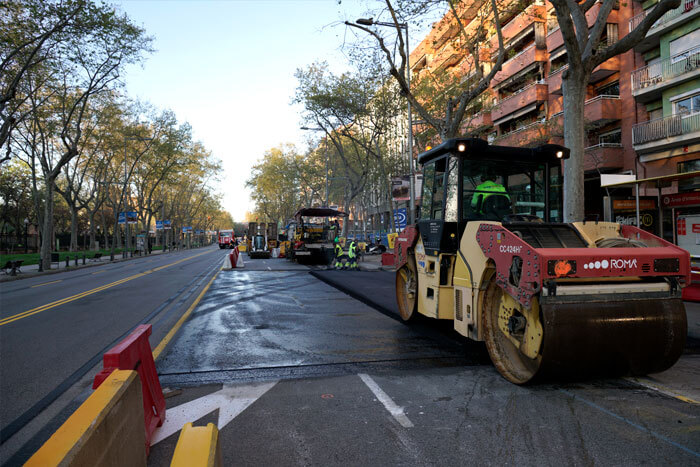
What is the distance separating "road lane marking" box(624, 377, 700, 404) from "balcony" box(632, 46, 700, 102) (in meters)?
20.3

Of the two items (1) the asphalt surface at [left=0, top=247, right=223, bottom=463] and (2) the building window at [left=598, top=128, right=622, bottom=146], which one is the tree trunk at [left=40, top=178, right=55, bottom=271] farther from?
(2) the building window at [left=598, top=128, right=622, bottom=146]

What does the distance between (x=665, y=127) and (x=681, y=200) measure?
11441 millimetres

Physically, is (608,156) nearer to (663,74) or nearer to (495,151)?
(663,74)

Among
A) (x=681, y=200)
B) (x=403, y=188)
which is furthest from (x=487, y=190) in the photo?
(x=403, y=188)

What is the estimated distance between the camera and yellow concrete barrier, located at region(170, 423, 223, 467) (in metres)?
1.93

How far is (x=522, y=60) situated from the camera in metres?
29.4

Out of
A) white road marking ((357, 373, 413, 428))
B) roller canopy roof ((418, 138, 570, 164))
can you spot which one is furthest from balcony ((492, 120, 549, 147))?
white road marking ((357, 373, 413, 428))

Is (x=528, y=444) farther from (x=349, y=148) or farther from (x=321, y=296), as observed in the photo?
(x=349, y=148)

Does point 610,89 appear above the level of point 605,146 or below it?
above

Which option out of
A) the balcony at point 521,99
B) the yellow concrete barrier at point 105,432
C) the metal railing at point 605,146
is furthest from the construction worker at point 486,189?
the balcony at point 521,99

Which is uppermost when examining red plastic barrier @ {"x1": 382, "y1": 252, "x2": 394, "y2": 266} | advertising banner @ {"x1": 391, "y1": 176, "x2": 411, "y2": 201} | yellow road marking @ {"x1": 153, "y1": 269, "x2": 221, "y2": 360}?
advertising banner @ {"x1": 391, "y1": 176, "x2": 411, "y2": 201}

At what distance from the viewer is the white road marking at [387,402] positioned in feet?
12.3

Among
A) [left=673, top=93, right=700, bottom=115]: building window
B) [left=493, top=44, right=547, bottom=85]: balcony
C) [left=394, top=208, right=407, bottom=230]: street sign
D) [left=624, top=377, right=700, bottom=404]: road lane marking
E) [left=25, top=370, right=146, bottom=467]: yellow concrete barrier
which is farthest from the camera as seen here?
[left=493, top=44, right=547, bottom=85]: balcony

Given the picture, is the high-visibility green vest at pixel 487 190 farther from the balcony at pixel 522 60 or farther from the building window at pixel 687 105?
the balcony at pixel 522 60
